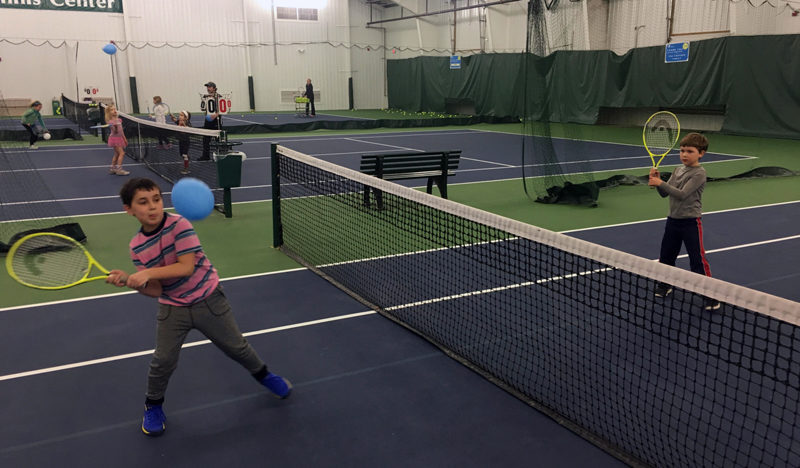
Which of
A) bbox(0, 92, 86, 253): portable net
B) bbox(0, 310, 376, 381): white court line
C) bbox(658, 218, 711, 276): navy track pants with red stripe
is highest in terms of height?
bbox(658, 218, 711, 276): navy track pants with red stripe

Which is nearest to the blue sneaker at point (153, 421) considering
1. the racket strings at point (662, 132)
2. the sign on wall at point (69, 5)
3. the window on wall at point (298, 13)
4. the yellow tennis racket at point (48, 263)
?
the yellow tennis racket at point (48, 263)

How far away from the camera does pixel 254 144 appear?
19.2 meters

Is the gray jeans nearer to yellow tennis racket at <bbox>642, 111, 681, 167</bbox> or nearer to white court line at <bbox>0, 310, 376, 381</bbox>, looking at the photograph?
white court line at <bbox>0, 310, 376, 381</bbox>

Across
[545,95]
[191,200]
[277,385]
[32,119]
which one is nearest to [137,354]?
[277,385]

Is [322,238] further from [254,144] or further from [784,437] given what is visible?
[254,144]

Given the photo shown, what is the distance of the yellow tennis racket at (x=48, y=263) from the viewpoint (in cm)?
352

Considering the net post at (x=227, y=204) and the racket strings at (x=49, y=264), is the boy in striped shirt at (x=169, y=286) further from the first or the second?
the net post at (x=227, y=204)

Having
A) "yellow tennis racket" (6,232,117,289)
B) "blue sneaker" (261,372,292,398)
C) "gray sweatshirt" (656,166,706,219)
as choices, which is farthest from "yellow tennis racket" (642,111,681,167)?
"yellow tennis racket" (6,232,117,289)

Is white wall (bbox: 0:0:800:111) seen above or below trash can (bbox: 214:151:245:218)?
above

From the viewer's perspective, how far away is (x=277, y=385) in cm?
397

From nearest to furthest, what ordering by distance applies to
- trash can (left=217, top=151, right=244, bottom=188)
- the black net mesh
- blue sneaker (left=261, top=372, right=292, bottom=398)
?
1. blue sneaker (left=261, top=372, right=292, bottom=398)
2. trash can (left=217, top=151, right=244, bottom=188)
3. the black net mesh

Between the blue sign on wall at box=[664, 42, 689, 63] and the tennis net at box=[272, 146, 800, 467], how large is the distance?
16.5 metres

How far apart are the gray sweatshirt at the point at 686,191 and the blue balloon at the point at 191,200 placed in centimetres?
353

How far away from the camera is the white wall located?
91.1 feet
